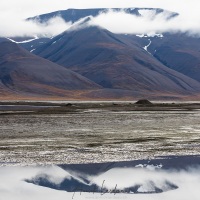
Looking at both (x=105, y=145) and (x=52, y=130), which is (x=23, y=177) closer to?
(x=105, y=145)

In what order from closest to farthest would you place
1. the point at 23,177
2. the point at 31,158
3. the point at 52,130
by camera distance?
the point at 23,177 → the point at 31,158 → the point at 52,130

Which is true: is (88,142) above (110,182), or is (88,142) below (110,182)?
above

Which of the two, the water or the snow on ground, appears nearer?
the snow on ground

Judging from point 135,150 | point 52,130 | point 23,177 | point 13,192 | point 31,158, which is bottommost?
point 13,192

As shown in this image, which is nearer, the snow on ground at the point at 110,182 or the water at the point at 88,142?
the snow on ground at the point at 110,182

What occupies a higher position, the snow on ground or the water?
the water

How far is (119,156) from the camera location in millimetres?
28984

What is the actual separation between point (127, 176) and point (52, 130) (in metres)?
23.8

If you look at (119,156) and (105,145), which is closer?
(119,156)

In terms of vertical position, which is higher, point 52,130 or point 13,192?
point 52,130

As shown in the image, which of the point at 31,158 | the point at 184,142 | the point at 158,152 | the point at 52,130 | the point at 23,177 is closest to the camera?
the point at 23,177

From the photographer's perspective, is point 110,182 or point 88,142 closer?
point 110,182

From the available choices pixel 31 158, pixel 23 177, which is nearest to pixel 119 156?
pixel 31 158

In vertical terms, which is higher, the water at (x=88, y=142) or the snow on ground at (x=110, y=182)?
A: the water at (x=88, y=142)
